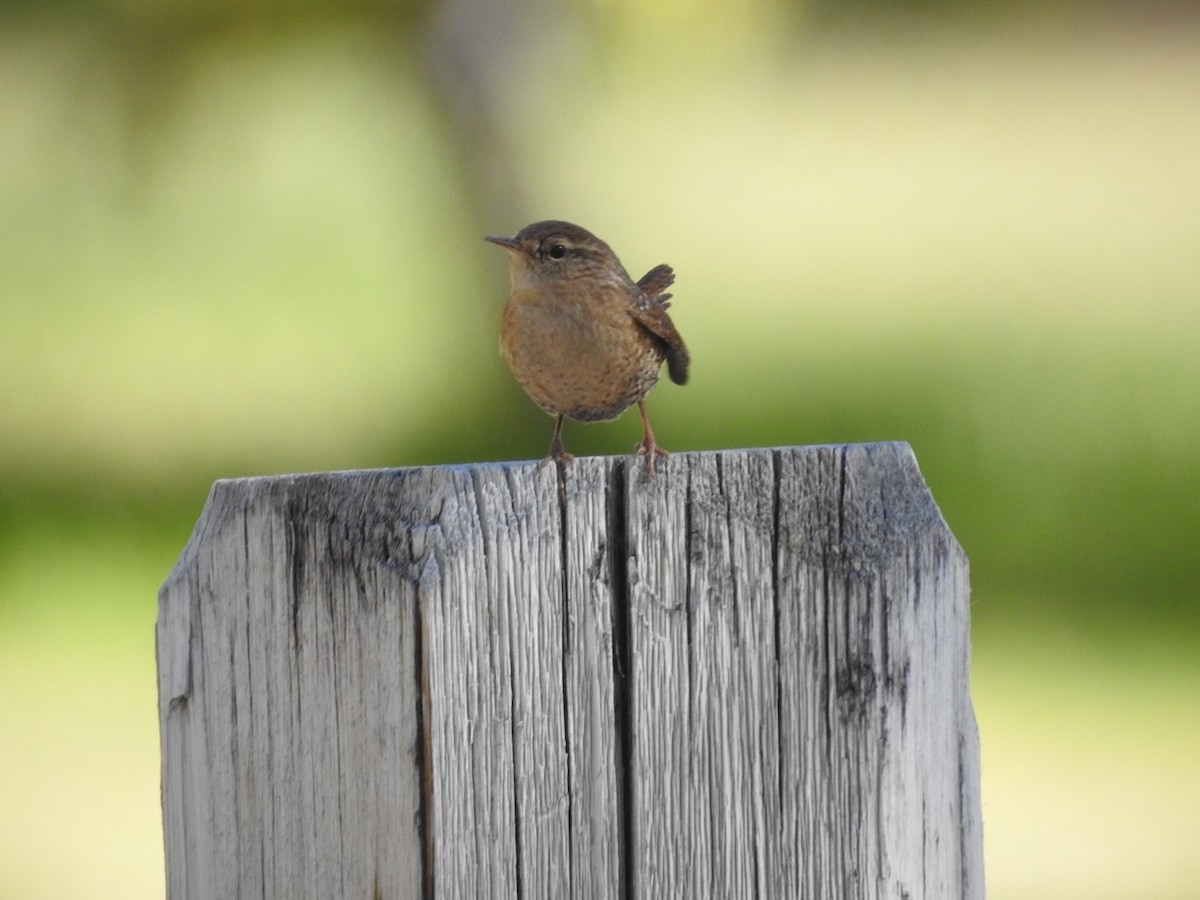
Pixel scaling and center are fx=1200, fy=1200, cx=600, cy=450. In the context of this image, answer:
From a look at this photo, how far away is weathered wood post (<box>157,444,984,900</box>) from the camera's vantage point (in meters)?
1.51

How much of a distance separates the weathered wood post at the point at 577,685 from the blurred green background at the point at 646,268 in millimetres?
2412

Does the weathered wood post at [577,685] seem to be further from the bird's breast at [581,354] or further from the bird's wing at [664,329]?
the bird's wing at [664,329]

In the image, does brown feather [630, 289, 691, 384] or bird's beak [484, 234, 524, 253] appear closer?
brown feather [630, 289, 691, 384]

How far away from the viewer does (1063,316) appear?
13.4 feet

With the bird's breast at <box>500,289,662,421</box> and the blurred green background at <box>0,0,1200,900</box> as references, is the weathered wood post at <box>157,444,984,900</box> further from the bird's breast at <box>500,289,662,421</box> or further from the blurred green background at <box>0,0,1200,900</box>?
the blurred green background at <box>0,0,1200,900</box>

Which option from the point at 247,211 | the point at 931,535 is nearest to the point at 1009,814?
the point at 931,535

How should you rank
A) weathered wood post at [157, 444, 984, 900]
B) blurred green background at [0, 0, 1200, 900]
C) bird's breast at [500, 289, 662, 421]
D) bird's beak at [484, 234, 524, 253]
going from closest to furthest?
weathered wood post at [157, 444, 984, 900] → bird's breast at [500, 289, 662, 421] → bird's beak at [484, 234, 524, 253] → blurred green background at [0, 0, 1200, 900]

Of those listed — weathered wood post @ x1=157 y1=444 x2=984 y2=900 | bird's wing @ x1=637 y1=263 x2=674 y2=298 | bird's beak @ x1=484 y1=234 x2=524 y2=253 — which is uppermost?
bird's beak @ x1=484 y1=234 x2=524 y2=253

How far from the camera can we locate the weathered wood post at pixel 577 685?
1.51 metres

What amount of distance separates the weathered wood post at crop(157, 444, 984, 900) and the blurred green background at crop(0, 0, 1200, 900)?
2.41 meters

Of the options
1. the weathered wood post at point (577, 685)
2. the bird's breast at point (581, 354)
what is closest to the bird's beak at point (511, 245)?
the bird's breast at point (581, 354)

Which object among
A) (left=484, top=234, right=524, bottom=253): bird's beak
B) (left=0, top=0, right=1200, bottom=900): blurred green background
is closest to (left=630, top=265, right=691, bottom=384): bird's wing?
(left=484, top=234, right=524, bottom=253): bird's beak

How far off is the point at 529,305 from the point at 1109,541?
2.13 meters

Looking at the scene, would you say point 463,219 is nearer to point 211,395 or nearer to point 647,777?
point 211,395
